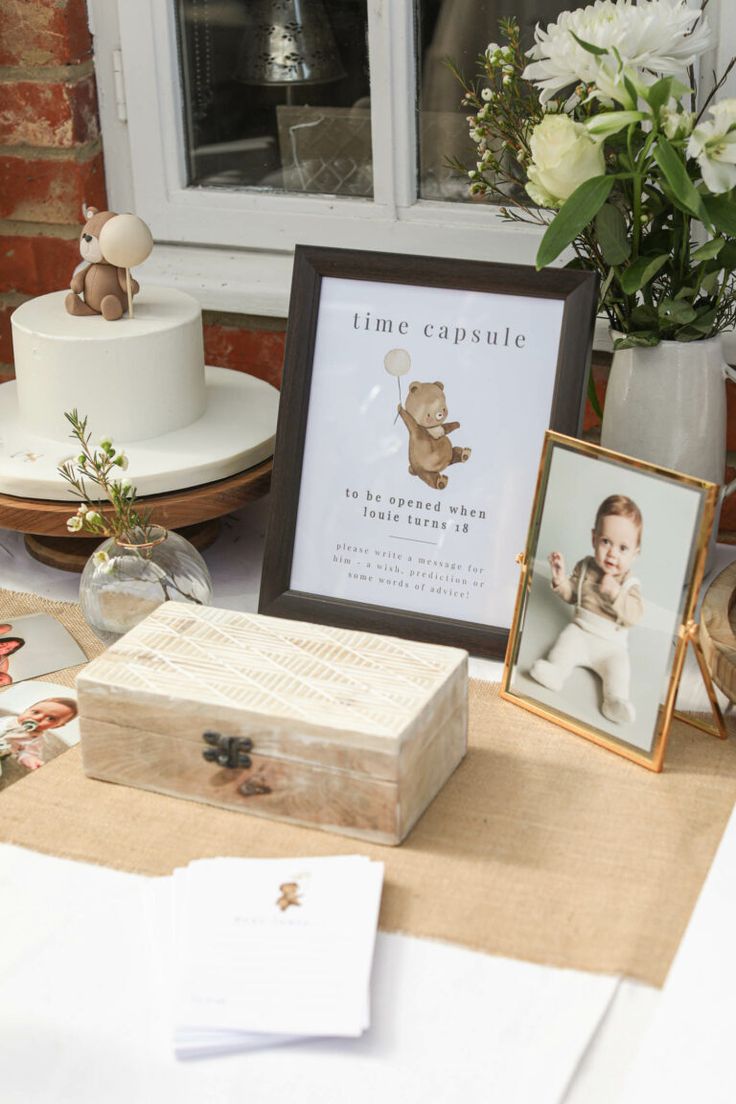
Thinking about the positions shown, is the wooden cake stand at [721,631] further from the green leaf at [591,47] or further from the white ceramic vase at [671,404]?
the green leaf at [591,47]

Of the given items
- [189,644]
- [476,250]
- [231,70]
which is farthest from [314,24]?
[189,644]

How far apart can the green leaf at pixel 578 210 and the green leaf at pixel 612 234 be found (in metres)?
0.03

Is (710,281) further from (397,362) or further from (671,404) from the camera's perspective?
(397,362)

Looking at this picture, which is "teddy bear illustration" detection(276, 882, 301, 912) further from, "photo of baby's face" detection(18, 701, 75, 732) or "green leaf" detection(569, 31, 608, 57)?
"green leaf" detection(569, 31, 608, 57)

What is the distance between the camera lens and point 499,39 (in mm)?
1299

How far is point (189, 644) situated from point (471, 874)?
0.91ft

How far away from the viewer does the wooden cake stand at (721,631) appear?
950 mm

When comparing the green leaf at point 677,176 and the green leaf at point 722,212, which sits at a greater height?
the green leaf at point 677,176

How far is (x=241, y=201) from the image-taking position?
148 centimetres

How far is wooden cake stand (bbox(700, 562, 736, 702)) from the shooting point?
3.12 ft

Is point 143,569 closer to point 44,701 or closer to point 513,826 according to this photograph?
point 44,701

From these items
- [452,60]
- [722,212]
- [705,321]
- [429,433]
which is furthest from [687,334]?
[452,60]

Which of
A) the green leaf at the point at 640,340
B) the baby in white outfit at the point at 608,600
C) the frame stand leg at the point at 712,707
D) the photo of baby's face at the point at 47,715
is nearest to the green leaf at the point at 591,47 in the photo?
the green leaf at the point at 640,340

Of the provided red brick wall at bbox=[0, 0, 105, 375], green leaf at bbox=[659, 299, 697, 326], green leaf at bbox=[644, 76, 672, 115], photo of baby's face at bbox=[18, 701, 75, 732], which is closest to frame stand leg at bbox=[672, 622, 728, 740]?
green leaf at bbox=[659, 299, 697, 326]
